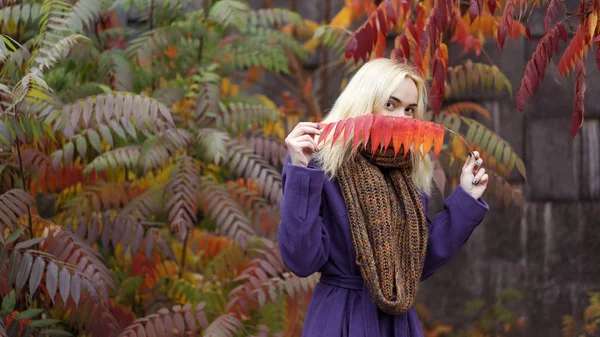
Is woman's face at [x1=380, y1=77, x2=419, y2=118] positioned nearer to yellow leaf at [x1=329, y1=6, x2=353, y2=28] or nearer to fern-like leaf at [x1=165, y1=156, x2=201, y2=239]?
fern-like leaf at [x1=165, y1=156, x2=201, y2=239]

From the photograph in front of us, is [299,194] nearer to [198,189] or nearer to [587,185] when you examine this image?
[198,189]

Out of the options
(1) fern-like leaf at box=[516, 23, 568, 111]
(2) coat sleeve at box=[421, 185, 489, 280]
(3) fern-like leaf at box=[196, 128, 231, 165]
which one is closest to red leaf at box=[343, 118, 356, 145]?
(2) coat sleeve at box=[421, 185, 489, 280]

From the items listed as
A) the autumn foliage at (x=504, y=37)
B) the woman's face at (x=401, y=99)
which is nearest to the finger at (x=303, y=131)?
the woman's face at (x=401, y=99)

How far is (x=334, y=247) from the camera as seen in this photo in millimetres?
2510

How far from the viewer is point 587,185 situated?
17.1 feet

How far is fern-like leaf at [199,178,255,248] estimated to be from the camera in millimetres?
3811

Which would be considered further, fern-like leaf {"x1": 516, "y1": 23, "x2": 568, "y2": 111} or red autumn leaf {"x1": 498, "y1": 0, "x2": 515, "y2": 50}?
fern-like leaf {"x1": 516, "y1": 23, "x2": 568, "y2": 111}

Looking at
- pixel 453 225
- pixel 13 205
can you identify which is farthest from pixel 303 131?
pixel 13 205

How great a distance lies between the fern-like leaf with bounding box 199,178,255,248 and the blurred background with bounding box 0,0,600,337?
0.01 metres

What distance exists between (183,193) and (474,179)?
167cm

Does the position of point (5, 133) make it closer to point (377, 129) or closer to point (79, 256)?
point (79, 256)

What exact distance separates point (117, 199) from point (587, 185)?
318 centimetres

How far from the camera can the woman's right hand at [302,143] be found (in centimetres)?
230

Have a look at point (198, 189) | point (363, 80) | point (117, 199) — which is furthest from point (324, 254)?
point (117, 199)
